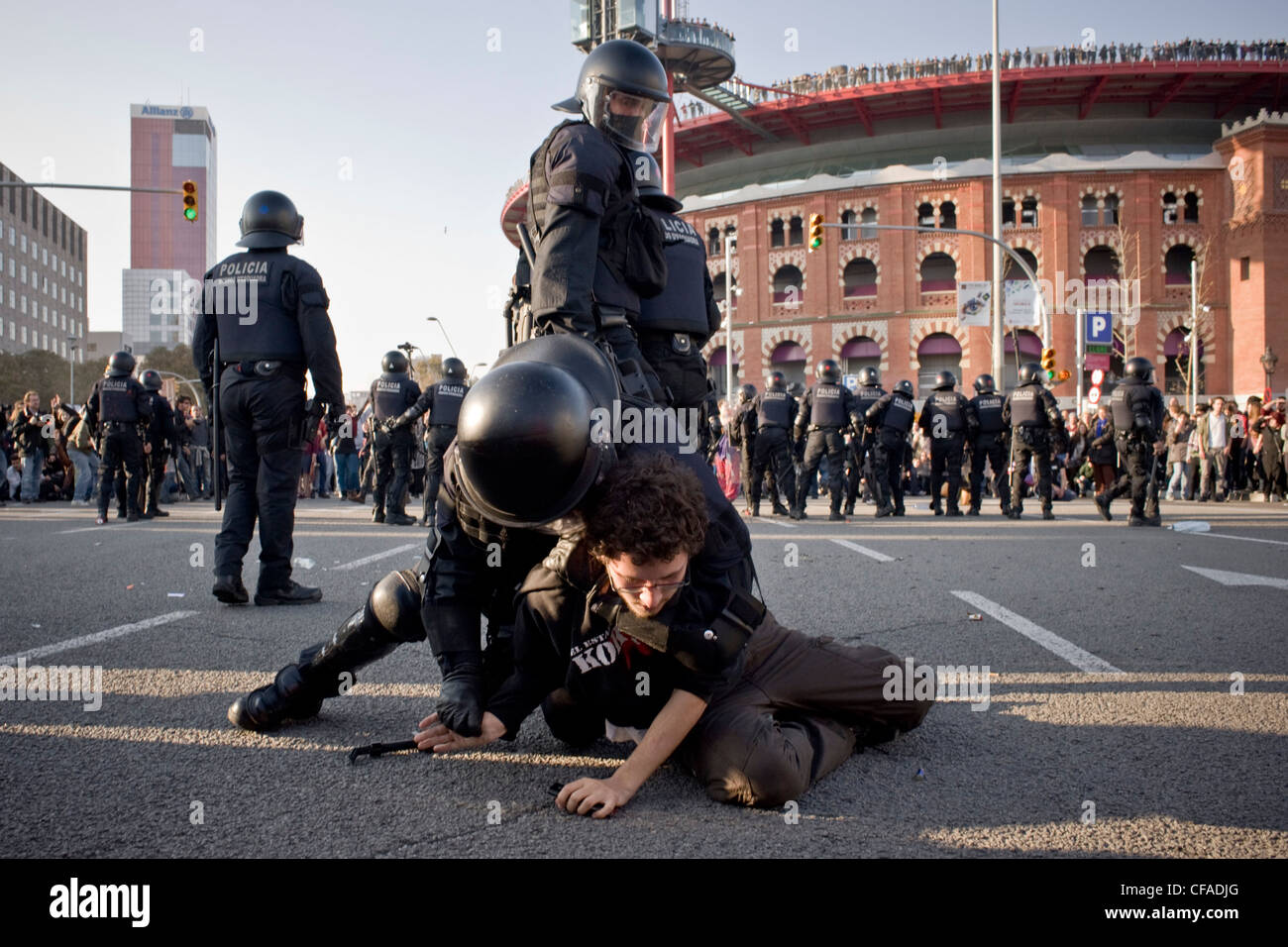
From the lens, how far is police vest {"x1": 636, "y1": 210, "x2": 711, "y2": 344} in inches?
154

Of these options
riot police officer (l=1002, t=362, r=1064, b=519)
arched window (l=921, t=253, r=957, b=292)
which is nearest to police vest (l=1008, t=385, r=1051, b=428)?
riot police officer (l=1002, t=362, r=1064, b=519)

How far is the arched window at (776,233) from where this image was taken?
44281 millimetres

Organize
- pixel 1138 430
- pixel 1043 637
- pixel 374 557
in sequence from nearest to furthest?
pixel 1043 637 < pixel 374 557 < pixel 1138 430

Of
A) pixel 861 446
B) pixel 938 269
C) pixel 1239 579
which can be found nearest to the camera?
pixel 1239 579

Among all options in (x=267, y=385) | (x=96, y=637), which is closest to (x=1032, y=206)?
(x=267, y=385)

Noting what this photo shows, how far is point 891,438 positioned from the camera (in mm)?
15148

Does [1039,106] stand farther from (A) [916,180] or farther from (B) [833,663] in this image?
(B) [833,663]

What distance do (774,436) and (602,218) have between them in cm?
1176

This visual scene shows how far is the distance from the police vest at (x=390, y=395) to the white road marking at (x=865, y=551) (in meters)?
6.22

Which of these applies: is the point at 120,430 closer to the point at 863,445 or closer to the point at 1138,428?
the point at 863,445

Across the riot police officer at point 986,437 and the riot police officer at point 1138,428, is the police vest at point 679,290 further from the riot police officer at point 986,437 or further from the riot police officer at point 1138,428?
the riot police officer at point 986,437

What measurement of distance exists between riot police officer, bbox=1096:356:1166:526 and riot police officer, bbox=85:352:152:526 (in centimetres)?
1321

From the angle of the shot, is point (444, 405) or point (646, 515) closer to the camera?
point (646, 515)

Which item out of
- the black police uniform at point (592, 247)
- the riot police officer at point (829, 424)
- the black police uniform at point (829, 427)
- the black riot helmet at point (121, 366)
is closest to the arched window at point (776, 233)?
the riot police officer at point (829, 424)
